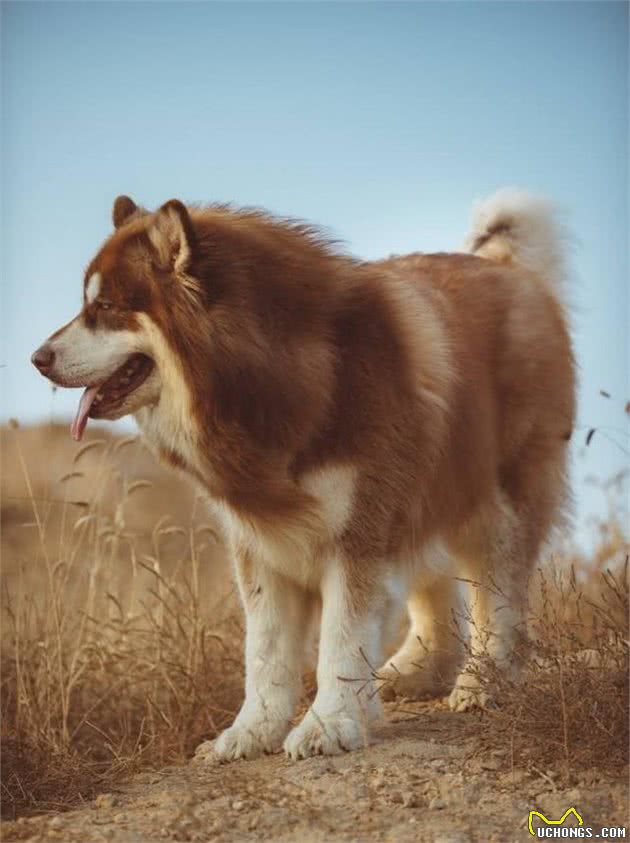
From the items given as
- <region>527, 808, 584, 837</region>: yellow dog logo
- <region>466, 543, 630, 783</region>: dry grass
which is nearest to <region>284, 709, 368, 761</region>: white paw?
<region>466, 543, 630, 783</region>: dry grass

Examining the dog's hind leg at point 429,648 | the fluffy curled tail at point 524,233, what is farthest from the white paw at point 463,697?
the fluffy curled tail at point 524,233

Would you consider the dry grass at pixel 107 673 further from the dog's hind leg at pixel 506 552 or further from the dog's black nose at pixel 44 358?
the dog's hind leg at pixel 506 552

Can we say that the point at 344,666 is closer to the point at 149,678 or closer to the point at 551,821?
the point at 551,821

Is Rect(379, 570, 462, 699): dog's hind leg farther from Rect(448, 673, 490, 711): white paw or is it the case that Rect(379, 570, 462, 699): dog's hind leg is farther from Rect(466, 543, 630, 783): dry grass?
Rect(466, 543, 630, 783): dry grass

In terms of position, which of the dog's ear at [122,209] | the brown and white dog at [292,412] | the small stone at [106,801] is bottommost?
the small stone at [106,801]

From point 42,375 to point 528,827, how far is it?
236 centimetres

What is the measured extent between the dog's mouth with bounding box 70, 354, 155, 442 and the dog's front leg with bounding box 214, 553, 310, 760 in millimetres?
841

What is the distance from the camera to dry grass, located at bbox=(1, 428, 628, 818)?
4156 millimetres

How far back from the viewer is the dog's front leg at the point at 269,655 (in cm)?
477

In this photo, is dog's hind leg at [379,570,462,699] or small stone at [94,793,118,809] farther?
dog's hind leg at [379,570,462,699]

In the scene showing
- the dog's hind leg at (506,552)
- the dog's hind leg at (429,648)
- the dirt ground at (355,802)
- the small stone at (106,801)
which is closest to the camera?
the dirt ground at (355,802)

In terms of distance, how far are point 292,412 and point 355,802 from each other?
140cm

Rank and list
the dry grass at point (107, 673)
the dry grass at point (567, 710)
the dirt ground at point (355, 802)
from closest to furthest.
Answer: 1. the dirt ground at point (355, 802)
2. the dry grass at point (567, 710)
3. the dry grass at point (107, 673)

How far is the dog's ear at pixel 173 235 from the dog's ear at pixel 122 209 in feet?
1.64
